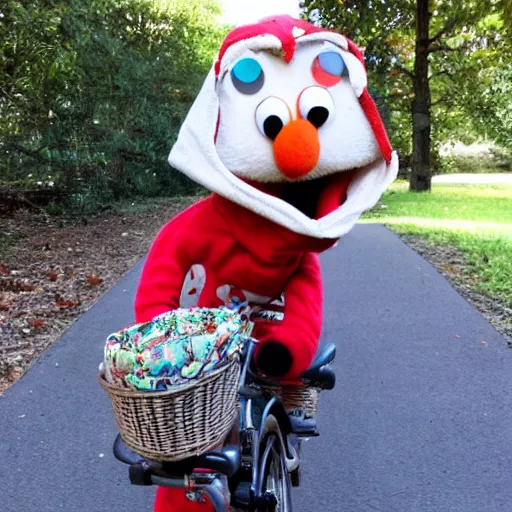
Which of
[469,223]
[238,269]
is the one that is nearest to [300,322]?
[238,269]

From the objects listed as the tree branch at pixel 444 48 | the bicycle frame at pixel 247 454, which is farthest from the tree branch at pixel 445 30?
the bicycle frame at pixel 247 454

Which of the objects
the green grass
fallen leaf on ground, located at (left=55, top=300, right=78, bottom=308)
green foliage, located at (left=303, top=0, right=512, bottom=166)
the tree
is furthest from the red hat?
the tree

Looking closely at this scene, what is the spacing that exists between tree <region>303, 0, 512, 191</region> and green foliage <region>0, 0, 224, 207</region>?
3461 mm

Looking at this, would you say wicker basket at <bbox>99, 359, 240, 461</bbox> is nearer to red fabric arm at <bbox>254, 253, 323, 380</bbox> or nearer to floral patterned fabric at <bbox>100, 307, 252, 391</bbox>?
floral patterned fabric at <bbox>100, 307, 252, 391</bbox>

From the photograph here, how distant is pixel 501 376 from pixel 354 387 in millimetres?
1061

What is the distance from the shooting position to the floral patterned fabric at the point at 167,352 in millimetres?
1504

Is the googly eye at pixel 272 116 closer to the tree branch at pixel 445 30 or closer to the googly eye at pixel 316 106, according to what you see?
the googly eye at pixel 316 106

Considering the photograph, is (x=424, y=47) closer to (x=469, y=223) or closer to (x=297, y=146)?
(x=469, y=223)

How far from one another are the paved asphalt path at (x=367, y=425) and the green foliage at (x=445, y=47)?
34.3 feet

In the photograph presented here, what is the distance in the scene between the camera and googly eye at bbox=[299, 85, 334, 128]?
2.21m

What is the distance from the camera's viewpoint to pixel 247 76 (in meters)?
2.22

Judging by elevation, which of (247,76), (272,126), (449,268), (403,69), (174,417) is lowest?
(449,268)

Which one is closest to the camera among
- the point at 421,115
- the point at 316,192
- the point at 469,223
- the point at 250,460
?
the point at 250,460

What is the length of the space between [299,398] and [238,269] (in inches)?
27.1
